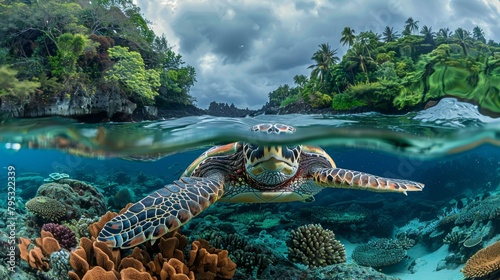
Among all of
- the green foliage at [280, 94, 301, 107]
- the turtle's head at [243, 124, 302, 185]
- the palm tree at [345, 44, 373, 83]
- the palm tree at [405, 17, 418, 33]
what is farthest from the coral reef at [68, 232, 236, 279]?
the palm tree at [405, 17, 418, 33]

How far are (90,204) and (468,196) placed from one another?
11.6 meters

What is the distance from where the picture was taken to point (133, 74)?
4.17 m

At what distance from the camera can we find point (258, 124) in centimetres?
509

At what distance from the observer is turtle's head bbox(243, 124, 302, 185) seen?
16.9 feet

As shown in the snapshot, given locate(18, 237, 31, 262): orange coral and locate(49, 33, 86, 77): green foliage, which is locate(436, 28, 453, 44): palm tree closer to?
locate(49, 33, 86, 77): green foliage

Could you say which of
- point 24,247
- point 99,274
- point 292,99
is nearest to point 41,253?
point 24,247

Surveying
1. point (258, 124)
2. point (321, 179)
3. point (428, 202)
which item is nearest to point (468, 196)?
point (428, 202)

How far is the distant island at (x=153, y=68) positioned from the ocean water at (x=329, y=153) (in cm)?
39

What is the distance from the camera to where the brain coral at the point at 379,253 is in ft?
25.4

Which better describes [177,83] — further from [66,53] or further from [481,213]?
[481,213]

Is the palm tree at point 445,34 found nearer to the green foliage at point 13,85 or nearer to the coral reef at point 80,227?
the green foliage at point 13,85

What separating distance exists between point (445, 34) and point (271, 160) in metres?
2.90

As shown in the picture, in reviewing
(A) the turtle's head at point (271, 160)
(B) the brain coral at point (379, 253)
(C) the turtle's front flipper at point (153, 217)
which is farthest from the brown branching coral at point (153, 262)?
(B) the brain coral at point (379, 253)

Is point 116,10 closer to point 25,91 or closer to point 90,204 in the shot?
point 25,91
